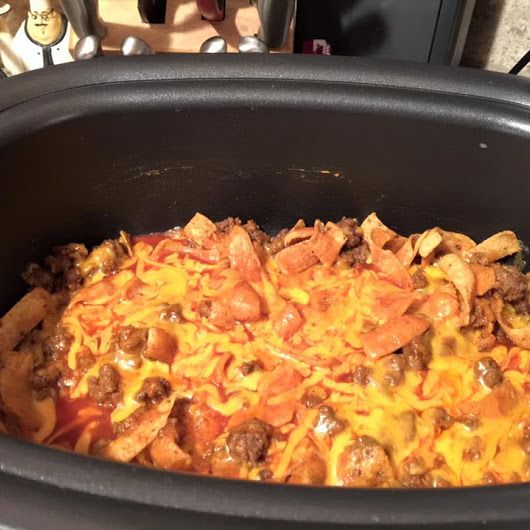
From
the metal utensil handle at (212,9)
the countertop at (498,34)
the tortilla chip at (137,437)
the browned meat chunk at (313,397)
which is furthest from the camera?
the countertop at (498,34)

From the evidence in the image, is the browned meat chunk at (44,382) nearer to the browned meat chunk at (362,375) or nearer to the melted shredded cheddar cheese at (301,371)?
the melted shredded cheddar cheese at (301,371)

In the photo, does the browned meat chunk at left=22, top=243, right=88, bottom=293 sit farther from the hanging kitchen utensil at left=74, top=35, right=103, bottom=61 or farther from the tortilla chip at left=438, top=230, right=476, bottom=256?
the tortilla chip at left=438, top=230, right=476, bottom=256

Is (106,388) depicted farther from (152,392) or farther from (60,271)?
(60,271)

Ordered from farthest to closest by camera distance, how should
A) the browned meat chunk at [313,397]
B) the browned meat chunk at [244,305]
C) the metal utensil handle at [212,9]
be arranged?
1. the metal utensil handle at [212,9]
2. the browned meat chunk at [244,305]
3. the browned meat chunk at [313,397]

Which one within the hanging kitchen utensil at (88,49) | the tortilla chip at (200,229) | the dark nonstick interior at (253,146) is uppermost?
the hanging kitchen utensil at (88,49)

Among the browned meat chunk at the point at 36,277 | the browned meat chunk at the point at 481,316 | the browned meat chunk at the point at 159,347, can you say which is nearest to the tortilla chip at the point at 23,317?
the browned meat chunk at the point at 36,277

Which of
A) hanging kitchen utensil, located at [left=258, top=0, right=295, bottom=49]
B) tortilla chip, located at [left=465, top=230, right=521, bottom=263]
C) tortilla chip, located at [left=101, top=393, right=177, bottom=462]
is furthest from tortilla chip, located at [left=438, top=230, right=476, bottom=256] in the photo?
tortilla chip, located at [left=101, top=393, right=177, bottom=462]

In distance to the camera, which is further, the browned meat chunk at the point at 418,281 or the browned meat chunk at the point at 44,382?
the browned meat chunk at the point at 418,281
